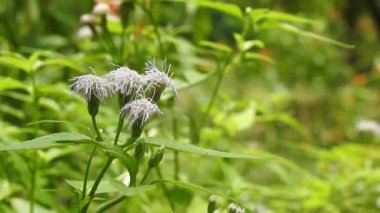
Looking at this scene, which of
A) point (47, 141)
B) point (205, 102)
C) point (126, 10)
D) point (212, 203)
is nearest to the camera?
point (47, 141)

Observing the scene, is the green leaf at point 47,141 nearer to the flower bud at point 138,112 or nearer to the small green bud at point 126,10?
the flower bud at point 138,112

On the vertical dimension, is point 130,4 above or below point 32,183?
above

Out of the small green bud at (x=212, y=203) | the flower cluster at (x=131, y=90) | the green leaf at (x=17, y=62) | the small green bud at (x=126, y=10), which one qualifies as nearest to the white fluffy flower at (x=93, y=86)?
the flower cluster at (x=131, y=90)

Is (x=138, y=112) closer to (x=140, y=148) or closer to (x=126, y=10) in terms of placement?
(x=140, y=148)

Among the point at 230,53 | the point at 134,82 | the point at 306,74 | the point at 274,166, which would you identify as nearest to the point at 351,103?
the point at 306,74

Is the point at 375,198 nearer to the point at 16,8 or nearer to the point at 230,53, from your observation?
the point at 230,53

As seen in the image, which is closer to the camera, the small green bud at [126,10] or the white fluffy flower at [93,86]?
the white fluffy flower at [93,86]

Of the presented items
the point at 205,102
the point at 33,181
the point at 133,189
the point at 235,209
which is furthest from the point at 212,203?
the point at 205,102
